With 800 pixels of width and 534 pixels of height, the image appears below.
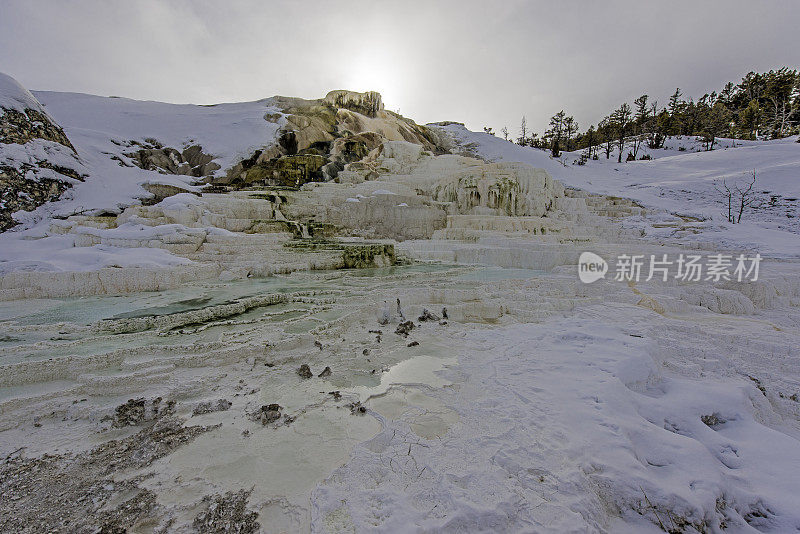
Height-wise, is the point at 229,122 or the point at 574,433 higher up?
the point at 229,122

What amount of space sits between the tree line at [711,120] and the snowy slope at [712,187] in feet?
16.7

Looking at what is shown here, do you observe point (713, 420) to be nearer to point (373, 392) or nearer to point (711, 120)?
point (373, 392)

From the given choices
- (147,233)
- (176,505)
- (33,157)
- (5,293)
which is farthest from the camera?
(33,157)

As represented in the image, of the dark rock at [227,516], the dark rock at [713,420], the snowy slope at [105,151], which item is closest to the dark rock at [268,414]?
the dark rock at [227,516]

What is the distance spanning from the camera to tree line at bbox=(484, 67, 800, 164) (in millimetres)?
30263

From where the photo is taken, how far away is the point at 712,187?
60.4ft

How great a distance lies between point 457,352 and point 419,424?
5.12 ft

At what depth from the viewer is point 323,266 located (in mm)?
9094

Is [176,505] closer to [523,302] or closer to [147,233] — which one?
[523,302]

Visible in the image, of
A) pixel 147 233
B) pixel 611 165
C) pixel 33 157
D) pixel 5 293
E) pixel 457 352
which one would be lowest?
pixel 457 352

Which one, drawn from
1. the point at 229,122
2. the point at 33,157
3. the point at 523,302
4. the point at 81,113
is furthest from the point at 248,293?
the point at 81,113

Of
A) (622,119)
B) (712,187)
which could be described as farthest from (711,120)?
(712,187)

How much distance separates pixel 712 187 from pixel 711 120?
74.9 ft

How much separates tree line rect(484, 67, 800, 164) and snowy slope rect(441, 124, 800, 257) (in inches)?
201
